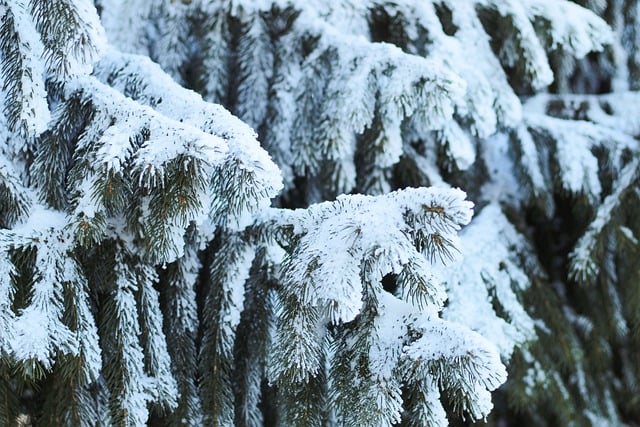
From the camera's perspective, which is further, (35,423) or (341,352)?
(35,423)

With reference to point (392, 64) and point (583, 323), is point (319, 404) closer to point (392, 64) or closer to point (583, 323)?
point (392, 64)

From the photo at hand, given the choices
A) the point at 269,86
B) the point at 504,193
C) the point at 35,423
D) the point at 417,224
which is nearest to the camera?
the point at 417,224

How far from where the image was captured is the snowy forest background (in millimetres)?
1087

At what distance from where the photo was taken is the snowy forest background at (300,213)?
3.57ft

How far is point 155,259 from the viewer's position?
128 centimetres

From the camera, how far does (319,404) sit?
1265mm

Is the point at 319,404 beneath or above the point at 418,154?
beneath

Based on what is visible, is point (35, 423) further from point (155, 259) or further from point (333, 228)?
point (333, 228)

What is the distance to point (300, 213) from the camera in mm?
1297

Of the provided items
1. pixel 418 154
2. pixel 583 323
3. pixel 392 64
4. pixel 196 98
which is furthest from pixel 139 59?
pixel 583 323

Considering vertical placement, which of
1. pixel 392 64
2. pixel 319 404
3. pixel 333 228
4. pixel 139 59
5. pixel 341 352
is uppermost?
pixel 392 64

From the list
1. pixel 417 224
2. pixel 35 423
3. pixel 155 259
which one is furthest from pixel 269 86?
pixel 35 423

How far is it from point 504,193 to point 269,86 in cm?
88

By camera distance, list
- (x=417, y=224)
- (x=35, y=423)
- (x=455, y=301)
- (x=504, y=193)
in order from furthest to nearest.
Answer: (x=504, y=193) → (x=455, y=301) → (x=35, y=423) → (x=417, y=224)
